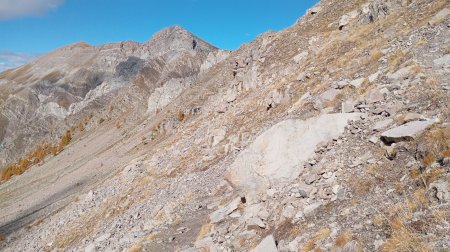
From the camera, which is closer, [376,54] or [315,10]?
[376,54]

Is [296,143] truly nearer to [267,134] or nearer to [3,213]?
[267,134]

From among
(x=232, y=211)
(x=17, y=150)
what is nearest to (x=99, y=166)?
(x=232, y=211)

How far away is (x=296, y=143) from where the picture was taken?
63.6 feet

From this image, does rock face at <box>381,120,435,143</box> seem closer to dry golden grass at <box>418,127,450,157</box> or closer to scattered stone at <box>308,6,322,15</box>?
dry golden grass at <box>418,127,450,157</box>

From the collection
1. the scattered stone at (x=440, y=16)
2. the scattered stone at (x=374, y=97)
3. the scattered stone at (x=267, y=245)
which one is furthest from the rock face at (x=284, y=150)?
the scattered stone at (x=440, y=16)

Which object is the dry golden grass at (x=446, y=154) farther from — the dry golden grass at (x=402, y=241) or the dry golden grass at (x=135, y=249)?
the dry golden grass at (x=135, y=249)

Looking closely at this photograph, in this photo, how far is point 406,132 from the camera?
15492mm

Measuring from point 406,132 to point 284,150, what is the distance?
5.89 m

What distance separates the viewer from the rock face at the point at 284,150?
1889 cm

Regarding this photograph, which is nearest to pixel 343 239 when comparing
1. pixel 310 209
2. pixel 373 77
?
pixel 310 209

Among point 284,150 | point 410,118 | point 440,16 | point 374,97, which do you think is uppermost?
point 440,16

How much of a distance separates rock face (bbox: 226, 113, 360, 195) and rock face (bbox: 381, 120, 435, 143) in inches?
118

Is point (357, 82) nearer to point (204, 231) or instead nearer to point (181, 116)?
point (204, 231)

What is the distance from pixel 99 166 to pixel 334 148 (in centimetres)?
6157
